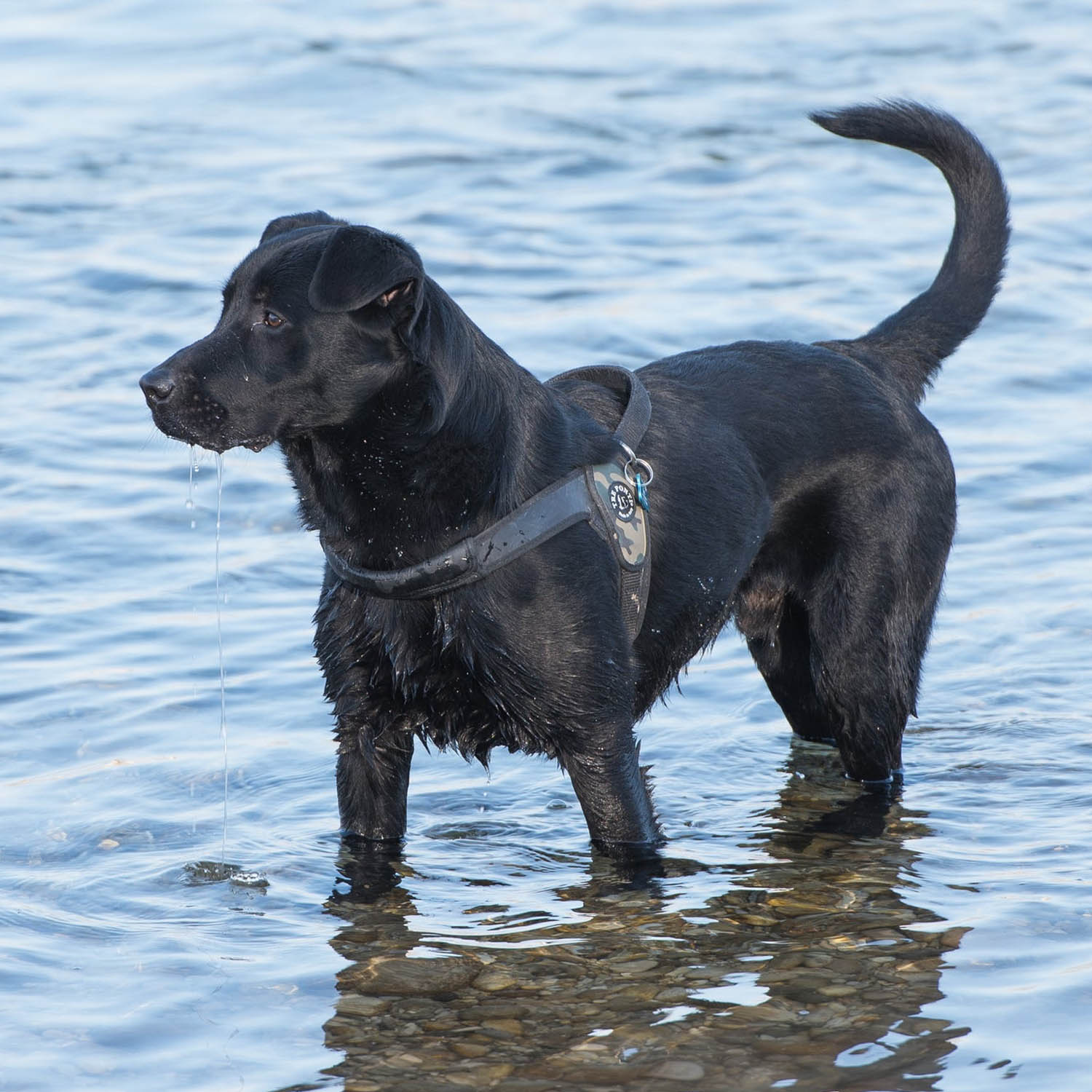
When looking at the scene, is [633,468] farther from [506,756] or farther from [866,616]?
[506,756]

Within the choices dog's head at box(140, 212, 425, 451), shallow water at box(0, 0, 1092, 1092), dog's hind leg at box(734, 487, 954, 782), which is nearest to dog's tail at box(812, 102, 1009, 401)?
dog's hind leg at box(734, 487, 954, 782)

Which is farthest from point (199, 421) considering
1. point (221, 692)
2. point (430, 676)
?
point (221, 692)

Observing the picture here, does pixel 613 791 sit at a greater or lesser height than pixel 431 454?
lesser

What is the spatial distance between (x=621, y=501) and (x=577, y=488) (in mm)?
164

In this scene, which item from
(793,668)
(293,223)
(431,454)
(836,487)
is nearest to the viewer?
(431,454)

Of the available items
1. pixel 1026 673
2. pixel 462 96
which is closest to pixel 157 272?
pixel 462 96

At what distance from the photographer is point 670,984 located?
13.7ft

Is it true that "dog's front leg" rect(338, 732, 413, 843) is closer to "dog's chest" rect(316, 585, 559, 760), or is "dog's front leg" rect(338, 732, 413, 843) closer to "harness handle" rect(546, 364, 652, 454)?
"dog's chest" rect(316, 585, 559, 760)

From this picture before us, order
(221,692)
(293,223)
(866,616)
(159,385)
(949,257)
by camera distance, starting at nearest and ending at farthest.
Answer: (159,385), (293,223), (866,616), (221,692), (949,257)

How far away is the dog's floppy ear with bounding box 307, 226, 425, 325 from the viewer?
3.88 meters

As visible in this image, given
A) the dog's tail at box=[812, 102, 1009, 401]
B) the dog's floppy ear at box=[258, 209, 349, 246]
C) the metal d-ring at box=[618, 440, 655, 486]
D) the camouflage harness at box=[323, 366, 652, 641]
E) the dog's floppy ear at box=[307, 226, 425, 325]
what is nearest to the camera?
the dog's floppy ear at box=[307, 226, 425, 325]

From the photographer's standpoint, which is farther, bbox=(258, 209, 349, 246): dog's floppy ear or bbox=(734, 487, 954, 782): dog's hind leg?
bbox=(734, 487, 954, 782): dog's hind leg

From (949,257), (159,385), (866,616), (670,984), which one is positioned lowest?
(670,984)

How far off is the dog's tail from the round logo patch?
46.5 inches
